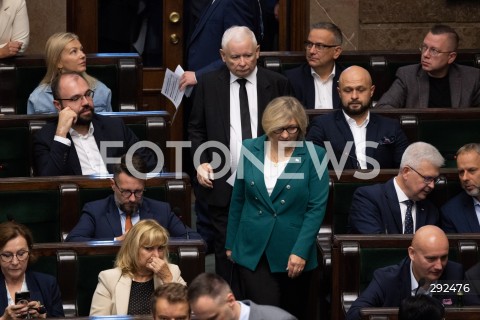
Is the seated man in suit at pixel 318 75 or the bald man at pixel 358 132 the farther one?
the seated man in suit at pixel 318 75

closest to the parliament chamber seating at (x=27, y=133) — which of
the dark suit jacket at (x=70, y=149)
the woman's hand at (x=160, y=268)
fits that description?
→ the dark suit jacket at (x=70, y=149)

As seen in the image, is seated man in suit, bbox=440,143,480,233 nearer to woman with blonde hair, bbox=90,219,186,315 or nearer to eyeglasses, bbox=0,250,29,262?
woman with blonde hair, bbox=90,219,186,315

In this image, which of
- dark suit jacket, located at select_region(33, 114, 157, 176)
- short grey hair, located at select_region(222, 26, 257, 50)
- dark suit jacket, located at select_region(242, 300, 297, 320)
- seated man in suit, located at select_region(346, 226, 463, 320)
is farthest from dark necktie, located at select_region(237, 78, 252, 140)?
dark suit jacket, located at select_region(242, 300, 297, 320)

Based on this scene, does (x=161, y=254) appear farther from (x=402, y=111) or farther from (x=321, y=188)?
(x=402, y=111)

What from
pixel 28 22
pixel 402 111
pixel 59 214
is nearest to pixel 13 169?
pixel 59 214

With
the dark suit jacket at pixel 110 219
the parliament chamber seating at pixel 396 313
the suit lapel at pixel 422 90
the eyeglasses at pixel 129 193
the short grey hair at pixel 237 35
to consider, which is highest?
the short grey hair at pixel 237 35

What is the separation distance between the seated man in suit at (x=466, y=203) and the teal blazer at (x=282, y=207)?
24.4 inches

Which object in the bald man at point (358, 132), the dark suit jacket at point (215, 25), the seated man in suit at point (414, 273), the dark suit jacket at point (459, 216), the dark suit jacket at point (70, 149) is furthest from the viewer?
the dark suit jacket at point (215, 25)

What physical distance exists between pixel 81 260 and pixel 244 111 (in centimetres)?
150

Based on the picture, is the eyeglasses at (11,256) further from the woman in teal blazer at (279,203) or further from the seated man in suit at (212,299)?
the seated man in suit at (212,299)

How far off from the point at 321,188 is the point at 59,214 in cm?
125

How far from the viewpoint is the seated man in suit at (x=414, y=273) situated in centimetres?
545

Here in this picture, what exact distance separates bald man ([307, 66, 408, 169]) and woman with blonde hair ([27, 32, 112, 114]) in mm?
1217

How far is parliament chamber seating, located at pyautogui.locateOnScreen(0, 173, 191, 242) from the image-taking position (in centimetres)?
630
